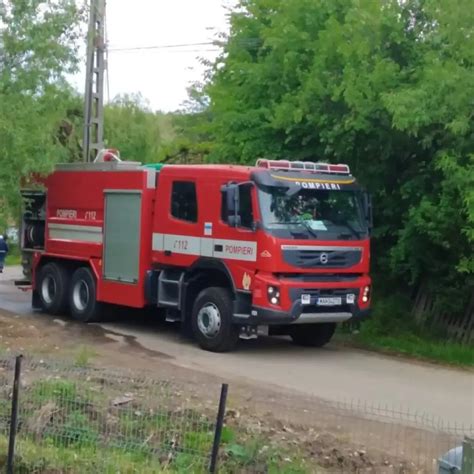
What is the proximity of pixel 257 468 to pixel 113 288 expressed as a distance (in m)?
9.99

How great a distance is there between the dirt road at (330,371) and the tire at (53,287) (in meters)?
1.40

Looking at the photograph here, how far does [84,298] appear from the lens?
17922 mm

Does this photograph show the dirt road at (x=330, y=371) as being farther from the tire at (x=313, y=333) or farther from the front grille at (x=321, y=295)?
the front grille at (x=321, y=295)

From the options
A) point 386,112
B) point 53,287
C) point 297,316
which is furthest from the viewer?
point 53,287

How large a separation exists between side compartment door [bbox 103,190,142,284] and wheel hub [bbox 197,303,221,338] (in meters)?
1.78

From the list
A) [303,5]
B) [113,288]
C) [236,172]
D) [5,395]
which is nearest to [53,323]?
[113,288]

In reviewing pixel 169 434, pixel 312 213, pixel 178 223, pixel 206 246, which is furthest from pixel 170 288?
pixel 169 434

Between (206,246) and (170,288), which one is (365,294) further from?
(170,288)

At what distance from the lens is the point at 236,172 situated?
1466 cm

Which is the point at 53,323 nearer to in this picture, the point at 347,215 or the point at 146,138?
the point at 347,215

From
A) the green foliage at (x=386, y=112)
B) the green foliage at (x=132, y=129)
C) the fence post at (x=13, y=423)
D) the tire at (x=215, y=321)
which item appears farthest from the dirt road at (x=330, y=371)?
the green foliage at (x=132, y=129)

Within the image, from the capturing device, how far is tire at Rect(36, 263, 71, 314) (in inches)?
723

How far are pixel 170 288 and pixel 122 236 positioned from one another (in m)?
1.46

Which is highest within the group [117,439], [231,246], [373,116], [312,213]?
[373,116]
